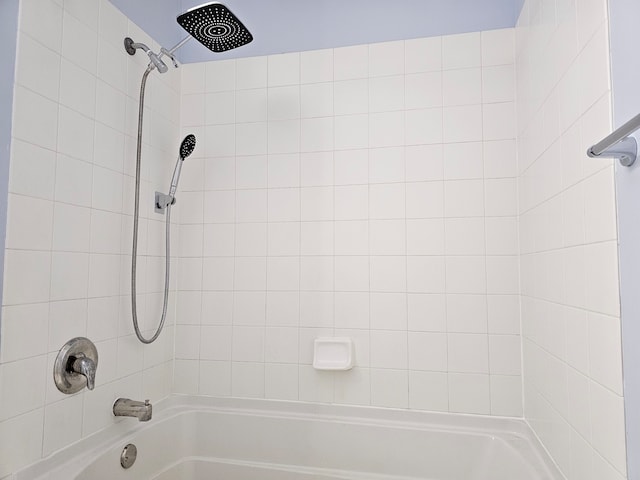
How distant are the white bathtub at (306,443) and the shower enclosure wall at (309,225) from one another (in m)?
0.06

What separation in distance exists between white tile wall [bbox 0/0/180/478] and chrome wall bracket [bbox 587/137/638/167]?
144 cm

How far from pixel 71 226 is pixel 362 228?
1.08 meters

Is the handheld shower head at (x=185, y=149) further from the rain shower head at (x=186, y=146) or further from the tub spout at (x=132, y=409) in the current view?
the tub spout at (x=132, y=409)

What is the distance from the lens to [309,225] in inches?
75.1

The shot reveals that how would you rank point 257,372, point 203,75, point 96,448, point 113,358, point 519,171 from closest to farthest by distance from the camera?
point 96,448 → point 113,358 → point 519,171 → point 257,372 → point 203,75

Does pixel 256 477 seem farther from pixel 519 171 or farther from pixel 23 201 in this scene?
pixel 519 171

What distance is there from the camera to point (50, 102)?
4.43ft

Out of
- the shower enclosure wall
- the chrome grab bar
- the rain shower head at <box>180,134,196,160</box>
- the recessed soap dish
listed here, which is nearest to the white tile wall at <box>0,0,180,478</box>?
the shower enclosure wall

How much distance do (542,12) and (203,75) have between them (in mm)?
1445

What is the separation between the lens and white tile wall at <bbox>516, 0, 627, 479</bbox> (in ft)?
3.10

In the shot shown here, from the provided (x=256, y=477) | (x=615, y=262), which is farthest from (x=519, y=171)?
(x=256, y=477)

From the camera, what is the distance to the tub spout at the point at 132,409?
154cm

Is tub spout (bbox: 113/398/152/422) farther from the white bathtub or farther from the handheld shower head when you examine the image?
the handheld shower head

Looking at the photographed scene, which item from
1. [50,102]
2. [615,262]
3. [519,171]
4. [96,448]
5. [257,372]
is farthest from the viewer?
[257,372]
